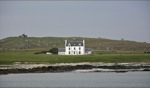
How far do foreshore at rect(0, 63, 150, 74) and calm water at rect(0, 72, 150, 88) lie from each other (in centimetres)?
467

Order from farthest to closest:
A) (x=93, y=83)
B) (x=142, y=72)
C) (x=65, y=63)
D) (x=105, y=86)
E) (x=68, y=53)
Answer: (x=68, y=53) → (x=65, y=63) → (x=142, y=72) → (x=93, y=83) → (x=105, y=86)

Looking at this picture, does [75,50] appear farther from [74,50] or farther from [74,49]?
[74,49]

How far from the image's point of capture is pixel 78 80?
3004 inches

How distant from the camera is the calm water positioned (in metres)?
69.1

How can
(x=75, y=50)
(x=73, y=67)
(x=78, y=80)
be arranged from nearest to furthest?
(x=78, y=80), (x=73, y=67), (x=75, y=50)

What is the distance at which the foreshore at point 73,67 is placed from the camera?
9219 centimetres

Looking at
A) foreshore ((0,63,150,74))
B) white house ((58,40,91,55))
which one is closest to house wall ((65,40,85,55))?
white house ((58,40,91,55))

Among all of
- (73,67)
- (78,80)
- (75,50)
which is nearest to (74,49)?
(75,50)

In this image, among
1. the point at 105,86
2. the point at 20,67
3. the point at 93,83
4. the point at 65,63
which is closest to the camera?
Answer: the point at 105,86

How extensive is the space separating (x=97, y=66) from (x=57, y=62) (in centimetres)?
1138

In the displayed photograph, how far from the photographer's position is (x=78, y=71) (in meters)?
91.7

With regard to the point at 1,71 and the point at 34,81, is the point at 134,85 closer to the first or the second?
the point at 34,81

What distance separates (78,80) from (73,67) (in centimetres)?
2117

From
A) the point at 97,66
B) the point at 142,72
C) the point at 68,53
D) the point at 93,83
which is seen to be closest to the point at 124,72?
the point at 142,72
